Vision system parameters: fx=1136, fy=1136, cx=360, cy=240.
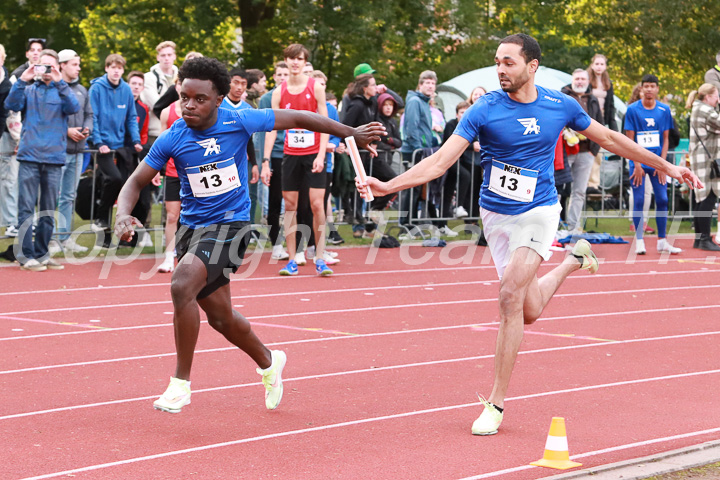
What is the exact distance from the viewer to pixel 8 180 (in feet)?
45.0

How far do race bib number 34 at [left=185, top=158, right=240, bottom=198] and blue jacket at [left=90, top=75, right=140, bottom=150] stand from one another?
7622 millimetres

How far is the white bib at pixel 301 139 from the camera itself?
39.8 ft

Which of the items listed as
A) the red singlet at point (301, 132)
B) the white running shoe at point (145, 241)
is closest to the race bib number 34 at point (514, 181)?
the red singlet at point (301, 132)

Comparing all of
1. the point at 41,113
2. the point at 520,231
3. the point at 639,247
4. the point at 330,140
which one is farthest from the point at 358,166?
the point at 639,247

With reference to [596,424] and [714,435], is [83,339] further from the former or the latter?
[714,435]

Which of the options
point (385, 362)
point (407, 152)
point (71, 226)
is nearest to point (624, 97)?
point (407, 152)

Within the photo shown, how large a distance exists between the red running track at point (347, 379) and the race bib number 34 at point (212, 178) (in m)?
1.25

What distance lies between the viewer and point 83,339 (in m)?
8.69

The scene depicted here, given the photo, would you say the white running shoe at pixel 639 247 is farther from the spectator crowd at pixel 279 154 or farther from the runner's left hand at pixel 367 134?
the runner's left hand at pixel 367 134

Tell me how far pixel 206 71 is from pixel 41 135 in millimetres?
6271

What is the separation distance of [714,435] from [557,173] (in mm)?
10005

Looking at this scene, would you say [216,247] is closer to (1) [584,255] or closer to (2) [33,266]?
(1) [584,255]

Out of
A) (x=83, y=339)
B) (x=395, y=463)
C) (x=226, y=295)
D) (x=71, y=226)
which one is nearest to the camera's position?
(x=395, y=463)

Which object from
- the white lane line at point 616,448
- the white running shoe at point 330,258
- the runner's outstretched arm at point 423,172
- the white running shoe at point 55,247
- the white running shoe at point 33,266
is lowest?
the white running shoe at point 330,258
